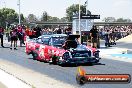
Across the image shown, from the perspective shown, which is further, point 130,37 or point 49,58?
point 130,37

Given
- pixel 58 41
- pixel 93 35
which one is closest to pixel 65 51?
pixel 58 41

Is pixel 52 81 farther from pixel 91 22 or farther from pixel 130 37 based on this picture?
pixel 130 37

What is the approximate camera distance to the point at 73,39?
21.2m

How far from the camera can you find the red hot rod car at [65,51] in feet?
65.4

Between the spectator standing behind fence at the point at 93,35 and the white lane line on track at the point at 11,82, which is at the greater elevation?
the spectator standing behind fence at the point at 93,35

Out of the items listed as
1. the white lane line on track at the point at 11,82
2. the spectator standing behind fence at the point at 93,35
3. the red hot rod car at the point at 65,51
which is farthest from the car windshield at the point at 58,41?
the spectator standing behind fence at the point at 93,35

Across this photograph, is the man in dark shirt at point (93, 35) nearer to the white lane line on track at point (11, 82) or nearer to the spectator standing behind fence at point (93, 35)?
the spectator standing behind fence at point (93, 35)

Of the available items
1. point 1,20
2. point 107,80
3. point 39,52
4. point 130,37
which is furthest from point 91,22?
point 1,20

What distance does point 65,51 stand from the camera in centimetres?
1994

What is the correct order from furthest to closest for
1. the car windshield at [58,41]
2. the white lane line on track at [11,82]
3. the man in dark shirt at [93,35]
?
the man in dark shirt at [93,35], the car windshield at [58,41], the white lane line on track at [11,82]

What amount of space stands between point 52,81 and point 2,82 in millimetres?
1761

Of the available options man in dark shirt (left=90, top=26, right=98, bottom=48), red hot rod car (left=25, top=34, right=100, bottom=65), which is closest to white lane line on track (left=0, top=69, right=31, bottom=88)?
red hot rod car (left=25, top=34, right=100, bottom=65)

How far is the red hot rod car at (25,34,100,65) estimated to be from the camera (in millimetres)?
19938

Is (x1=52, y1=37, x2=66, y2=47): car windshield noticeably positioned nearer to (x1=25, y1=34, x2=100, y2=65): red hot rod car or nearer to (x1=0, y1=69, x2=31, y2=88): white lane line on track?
(x1=25, y1=34, x2=100, y2=65): red hot rod car
